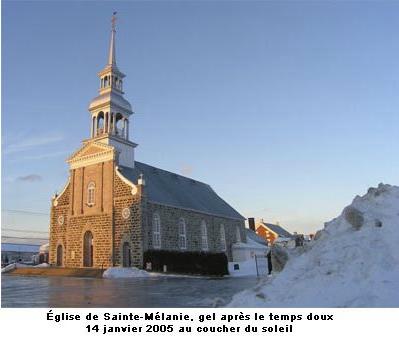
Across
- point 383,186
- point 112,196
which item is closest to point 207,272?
point 112,196

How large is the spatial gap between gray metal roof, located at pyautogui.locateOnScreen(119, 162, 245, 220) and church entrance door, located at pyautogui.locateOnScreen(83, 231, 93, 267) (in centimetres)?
645

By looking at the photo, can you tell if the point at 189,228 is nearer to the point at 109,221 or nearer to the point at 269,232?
the point at 109,221

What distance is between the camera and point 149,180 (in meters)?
40.7

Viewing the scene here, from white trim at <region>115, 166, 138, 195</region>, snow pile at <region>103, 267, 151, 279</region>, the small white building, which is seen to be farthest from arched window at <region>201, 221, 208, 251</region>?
snow pile at <region>103, 267, 151, 279</region>

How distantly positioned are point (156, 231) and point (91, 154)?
9.34 metres

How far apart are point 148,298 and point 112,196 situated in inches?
914

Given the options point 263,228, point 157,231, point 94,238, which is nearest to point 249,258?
point 157,231

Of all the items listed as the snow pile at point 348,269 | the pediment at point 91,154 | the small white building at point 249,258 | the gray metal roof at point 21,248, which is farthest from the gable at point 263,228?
the snow pile at point 348,269

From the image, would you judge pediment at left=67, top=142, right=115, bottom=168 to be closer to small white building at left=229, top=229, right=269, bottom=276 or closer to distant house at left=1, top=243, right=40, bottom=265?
small white building at left=229, top=229, right=269, bottom=276

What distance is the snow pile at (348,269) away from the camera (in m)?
8.88

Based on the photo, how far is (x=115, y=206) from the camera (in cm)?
3688

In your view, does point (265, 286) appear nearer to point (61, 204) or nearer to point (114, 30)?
point (61, 204)

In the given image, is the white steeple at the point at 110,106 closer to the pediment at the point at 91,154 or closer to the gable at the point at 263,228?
the pediment at the point at 91,154

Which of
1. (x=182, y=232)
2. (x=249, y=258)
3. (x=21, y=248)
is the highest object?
(x=21, y=248)
